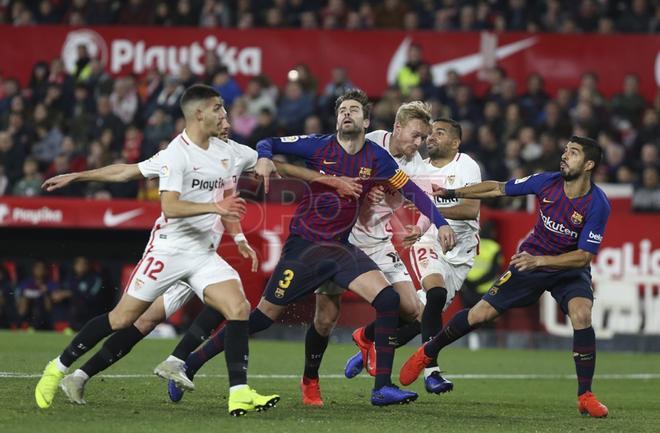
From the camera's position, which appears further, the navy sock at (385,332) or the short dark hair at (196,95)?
the navy sock at (385,332)

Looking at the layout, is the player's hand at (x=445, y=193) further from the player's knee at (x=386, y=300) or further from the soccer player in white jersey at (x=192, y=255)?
the soccer player in white jersey at (x=192, y=255)

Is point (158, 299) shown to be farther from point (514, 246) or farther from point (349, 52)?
point (349, 52)

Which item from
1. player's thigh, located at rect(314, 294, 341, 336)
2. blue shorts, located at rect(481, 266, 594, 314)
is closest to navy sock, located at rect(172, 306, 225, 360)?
player's thigh, located at rect(314, 294, 341, 336)

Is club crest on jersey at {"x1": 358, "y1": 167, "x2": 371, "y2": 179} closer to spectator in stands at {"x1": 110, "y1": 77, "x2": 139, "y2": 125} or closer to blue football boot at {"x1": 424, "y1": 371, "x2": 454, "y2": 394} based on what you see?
blue football boot at {"x1": 424, "y1": 371, "x2": 454, "y2": 394}

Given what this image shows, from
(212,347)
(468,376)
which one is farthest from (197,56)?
(212,347)

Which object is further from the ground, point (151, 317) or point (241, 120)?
point (241, 120)

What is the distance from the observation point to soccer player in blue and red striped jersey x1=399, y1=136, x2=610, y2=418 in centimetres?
980

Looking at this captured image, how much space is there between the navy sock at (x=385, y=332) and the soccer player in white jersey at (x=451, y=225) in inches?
77.4

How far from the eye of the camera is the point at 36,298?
18.5 metres

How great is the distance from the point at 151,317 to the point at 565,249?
318cm

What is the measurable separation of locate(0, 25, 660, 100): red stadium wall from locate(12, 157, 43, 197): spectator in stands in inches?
155

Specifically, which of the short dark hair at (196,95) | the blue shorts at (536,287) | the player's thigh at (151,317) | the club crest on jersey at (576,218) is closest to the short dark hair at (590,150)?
the club crest on jersey at (576,218)

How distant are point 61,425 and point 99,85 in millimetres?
14759

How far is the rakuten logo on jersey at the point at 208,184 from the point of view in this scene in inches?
347
